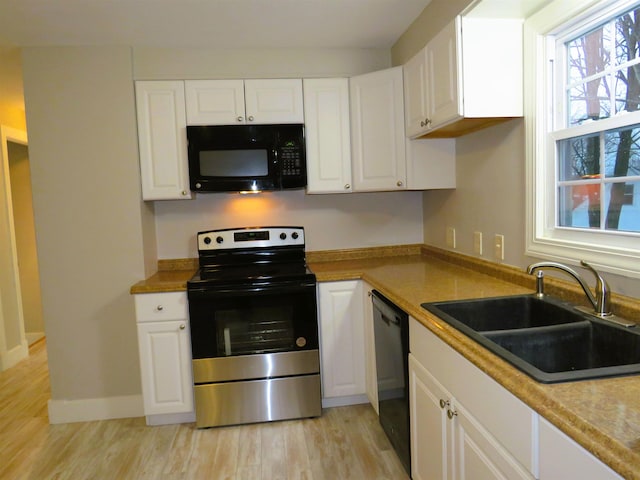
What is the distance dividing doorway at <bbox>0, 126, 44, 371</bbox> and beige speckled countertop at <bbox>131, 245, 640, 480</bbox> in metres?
1.93

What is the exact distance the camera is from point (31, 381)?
345 cm

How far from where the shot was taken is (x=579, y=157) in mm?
1745

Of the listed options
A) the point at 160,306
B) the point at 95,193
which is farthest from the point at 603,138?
the point at 95,193

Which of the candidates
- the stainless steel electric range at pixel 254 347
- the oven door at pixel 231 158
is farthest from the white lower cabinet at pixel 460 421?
the oven door at pixel 231 158

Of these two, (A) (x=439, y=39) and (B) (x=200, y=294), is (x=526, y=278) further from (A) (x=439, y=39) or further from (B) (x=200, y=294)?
(B) (x=200, y=294)

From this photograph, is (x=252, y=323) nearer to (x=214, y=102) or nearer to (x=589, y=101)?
(x=214, y=102)

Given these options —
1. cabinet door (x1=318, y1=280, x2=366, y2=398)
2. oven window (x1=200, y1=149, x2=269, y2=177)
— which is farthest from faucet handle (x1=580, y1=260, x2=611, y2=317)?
oven window (x1=200, y1=149, x2=269, y2=177)

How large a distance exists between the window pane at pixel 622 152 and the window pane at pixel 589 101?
3.5 inches

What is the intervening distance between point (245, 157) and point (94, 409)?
6.09ft

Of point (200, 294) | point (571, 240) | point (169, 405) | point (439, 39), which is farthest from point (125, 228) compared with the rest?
point (571, 240)

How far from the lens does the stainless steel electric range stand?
8.13 ft

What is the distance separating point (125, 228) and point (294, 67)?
150cm

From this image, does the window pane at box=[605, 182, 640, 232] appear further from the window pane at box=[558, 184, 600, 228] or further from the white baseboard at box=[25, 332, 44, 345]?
the white baseboard at box=[25, 332, 44, 345]

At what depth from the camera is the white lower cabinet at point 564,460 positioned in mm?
775
